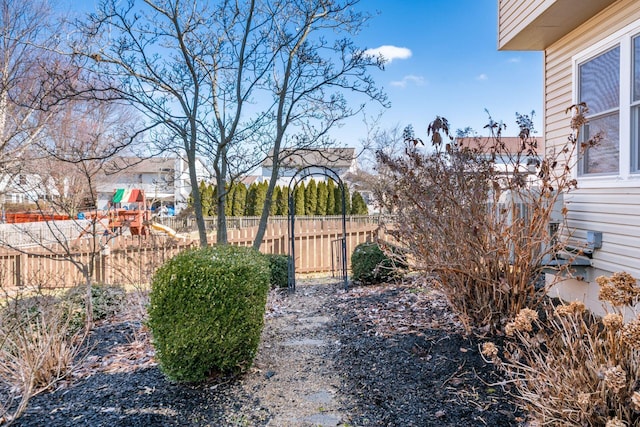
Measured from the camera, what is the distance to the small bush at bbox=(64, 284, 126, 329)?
4.50 meters

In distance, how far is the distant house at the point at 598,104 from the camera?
13.0ft

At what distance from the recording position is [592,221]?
459cm

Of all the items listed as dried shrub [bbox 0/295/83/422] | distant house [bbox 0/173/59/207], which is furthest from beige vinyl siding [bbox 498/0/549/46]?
distant house [bbox 0/173/59/207]

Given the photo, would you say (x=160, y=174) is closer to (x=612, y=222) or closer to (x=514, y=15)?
(x=514, y=15)

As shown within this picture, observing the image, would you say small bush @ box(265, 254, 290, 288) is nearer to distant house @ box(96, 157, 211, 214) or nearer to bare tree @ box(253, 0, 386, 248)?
bare tree @ box(253, 0, 386, 248)

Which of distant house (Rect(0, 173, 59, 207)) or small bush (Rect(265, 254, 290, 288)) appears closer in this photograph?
distant house (Rect(0, 173, 59, 207))

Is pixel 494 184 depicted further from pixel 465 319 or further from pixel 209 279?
pixel 209 279

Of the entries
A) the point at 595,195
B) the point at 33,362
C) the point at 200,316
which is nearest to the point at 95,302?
the point at 33,362

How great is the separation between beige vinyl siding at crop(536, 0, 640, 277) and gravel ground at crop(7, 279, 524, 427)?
67.8 inches

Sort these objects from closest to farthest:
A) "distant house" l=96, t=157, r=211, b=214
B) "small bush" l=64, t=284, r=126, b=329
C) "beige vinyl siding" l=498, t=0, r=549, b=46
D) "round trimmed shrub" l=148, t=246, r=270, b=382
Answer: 1. "round trimmed shrub" l=148, t=246, r=270, b=382
2. "small bush" l=64, t=284, r=126, b=329
3. "beige vinyl siding" l=498, t=0, r=549, b=46
4. "distant house" l=96, t=157, r=211, b=214

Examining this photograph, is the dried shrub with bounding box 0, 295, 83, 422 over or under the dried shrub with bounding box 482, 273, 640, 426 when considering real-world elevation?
under

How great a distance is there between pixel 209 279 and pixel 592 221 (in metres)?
3.98

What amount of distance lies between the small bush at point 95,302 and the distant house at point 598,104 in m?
4.76

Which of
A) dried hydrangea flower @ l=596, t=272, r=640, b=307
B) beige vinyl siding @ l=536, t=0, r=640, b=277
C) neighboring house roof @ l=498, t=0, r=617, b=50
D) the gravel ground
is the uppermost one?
neighboring house roof @ l=498, t=0, r=617, b=50
